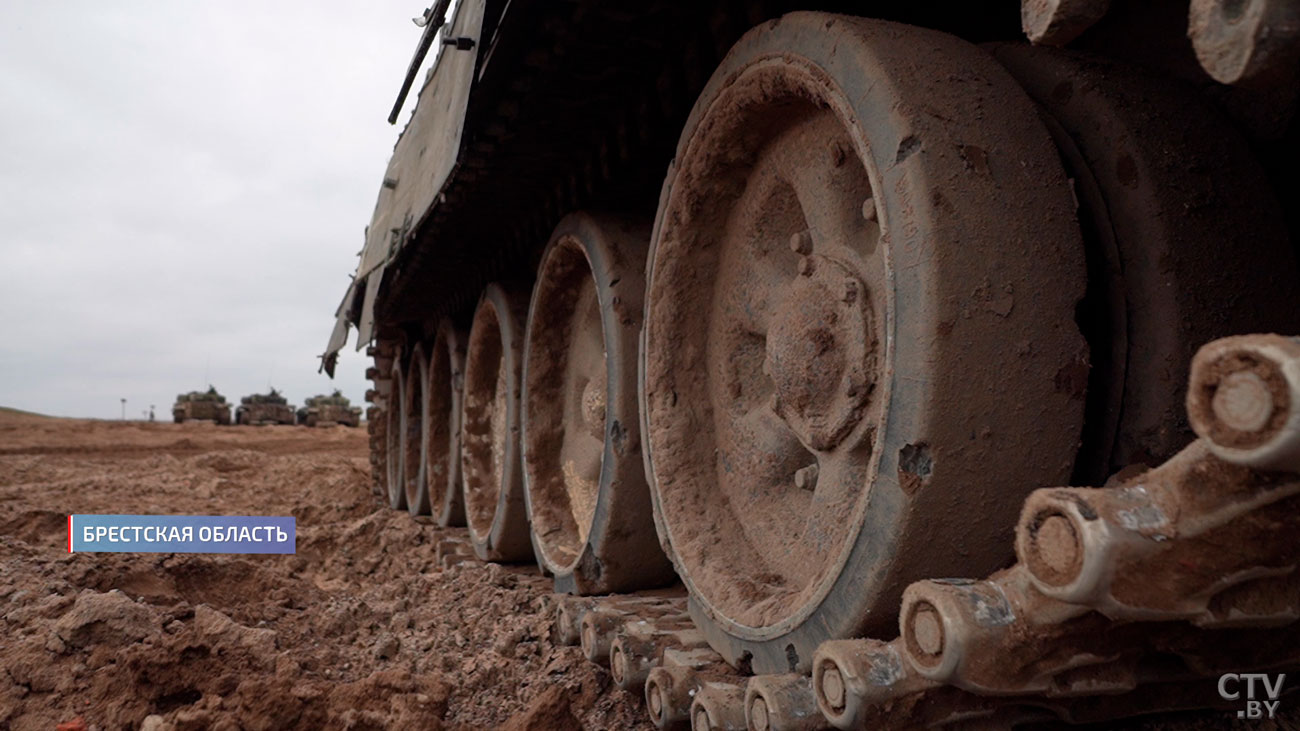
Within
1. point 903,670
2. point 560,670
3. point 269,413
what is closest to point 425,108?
point 560,670

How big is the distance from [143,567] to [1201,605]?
380 cm

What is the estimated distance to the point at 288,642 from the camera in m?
2.83

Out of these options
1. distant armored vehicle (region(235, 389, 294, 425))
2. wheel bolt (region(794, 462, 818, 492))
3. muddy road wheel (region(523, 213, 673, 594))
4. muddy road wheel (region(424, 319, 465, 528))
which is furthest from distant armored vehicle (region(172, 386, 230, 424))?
wheel bolt (region(794, 462, 818, 492))

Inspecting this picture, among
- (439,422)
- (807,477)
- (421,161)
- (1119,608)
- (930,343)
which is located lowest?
(1119,608)

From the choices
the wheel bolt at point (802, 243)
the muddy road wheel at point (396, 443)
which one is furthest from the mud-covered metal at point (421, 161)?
the wheel bolt at point (802, 243)

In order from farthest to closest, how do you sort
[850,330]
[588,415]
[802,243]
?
[588,415] → [802,243] → [850,330]

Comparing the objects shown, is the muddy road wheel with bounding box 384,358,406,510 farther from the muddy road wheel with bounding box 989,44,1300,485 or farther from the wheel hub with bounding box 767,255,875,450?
the muddy road wheel with bounding box 989,44,1300,485

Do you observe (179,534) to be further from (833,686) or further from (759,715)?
(833,686)

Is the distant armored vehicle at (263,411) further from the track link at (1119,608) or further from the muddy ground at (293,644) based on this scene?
the track link at (1119,608)

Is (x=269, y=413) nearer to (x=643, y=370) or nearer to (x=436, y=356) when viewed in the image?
(x=436, y=356)

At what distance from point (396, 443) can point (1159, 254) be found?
639cm

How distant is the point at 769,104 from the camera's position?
1.86m

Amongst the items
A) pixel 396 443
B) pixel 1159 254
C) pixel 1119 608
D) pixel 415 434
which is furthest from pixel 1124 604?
pixel 396 443

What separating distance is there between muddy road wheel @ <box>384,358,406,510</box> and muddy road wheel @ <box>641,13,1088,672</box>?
4.47 metres
